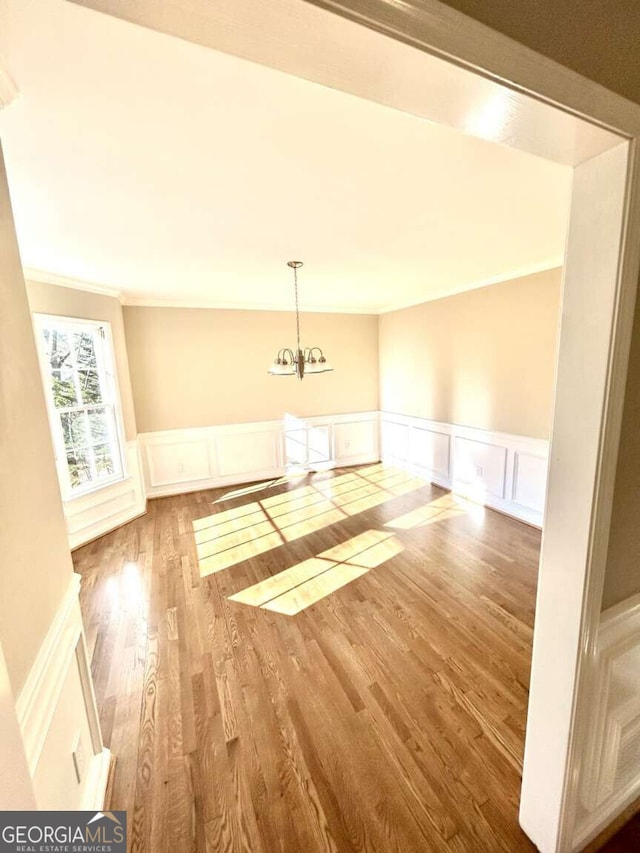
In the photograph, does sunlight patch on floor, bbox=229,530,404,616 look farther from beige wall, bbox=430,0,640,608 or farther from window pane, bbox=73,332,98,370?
window pane, bbox=73,332,98,370

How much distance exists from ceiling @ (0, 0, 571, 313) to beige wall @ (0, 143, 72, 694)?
16.0 inches

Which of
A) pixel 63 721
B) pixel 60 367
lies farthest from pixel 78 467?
pixel 63 721

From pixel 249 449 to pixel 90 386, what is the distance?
2.17 m

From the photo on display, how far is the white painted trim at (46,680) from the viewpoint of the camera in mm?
845

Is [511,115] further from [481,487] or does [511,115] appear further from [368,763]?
[481,487]

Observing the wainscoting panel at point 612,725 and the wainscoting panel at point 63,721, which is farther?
the wainscoting panel at point 612,725

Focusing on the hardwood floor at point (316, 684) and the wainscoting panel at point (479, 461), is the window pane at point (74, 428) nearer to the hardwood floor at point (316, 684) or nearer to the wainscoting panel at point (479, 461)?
the hardwood floor at point (316, 684)

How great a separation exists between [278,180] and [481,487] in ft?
12.1

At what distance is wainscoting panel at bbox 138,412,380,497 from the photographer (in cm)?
463

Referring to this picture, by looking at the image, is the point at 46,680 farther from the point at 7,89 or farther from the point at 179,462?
the point at 179,462

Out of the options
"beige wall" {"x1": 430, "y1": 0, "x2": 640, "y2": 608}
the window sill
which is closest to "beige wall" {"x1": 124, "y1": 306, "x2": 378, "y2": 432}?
the window sill

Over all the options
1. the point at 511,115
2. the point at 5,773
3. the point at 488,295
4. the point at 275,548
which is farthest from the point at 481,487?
Result: the point at 5,773

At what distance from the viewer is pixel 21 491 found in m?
0.96

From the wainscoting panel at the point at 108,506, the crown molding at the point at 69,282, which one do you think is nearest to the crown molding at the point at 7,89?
the crown molding at the point at 69,282
